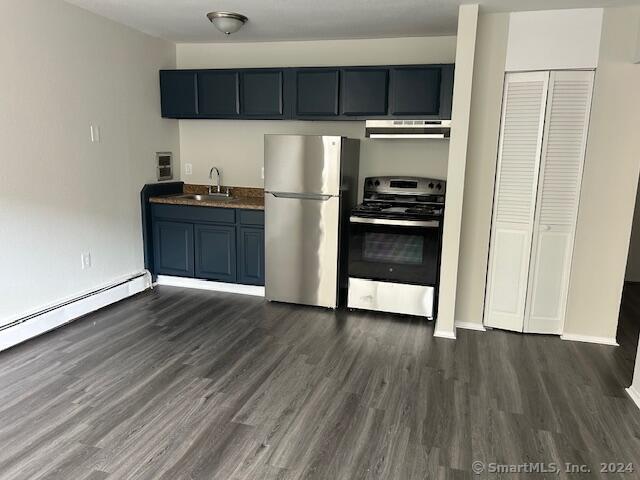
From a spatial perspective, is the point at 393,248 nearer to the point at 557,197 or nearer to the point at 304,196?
the point at 304,196

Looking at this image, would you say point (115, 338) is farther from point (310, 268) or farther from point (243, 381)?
point (310, 268)

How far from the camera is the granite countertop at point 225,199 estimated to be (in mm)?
4336

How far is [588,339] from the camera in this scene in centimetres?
352

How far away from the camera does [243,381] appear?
9.22 feet

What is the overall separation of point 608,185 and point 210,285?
3.51m

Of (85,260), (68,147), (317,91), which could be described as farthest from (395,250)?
(68,147)

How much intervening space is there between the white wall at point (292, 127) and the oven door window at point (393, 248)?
0.78 meters

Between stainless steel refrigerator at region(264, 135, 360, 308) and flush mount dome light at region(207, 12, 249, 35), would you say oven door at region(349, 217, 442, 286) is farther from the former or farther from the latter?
flush mount dome light at region(207, 12, 249, 35)

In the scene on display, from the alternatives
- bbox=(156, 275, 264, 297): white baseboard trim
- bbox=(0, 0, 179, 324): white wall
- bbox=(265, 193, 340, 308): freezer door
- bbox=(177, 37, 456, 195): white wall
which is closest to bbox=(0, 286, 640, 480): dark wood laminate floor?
bbox=(265, 193, 340, 308): freezer door

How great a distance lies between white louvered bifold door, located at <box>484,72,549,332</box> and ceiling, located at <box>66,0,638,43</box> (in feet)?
1.99

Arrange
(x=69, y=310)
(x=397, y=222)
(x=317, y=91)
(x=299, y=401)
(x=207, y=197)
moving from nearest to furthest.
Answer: (x=299, y=401) < (x=69, y=310) < (x=397, y=222) < (x=317, y=91) < (x=207, y=197)

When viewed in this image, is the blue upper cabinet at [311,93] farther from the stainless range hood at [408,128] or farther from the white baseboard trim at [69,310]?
the white baseboard trim at [69,310]

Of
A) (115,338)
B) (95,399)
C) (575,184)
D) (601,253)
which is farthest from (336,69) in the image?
(95,399)

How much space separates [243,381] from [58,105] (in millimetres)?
2462
